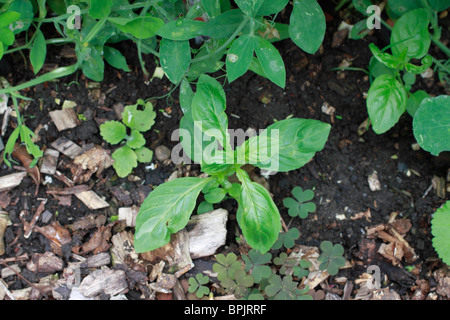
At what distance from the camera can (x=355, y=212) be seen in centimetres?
181

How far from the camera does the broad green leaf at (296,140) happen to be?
60.0 inches

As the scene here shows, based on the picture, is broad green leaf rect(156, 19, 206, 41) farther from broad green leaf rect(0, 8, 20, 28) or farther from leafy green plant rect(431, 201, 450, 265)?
leafy green plant rect(431, 201, 450, 265)

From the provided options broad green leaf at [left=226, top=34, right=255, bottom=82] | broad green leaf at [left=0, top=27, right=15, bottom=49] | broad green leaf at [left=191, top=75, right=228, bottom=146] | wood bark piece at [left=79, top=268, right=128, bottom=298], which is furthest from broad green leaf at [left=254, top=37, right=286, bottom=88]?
wood bark piece at [left=79, top=268, right=128, bottom=298]

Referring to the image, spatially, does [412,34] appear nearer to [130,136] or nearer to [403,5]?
[403,5]

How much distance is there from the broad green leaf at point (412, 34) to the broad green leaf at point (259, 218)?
77cm

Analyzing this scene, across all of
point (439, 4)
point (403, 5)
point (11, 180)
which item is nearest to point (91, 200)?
point (11, 180)

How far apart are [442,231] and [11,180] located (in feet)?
5.57

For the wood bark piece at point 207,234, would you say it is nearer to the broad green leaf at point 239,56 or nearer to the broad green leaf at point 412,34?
the broad green leaf at point 239,56

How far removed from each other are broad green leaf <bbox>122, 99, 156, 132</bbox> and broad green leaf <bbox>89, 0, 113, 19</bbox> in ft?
1.65

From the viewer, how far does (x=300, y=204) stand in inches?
69.8

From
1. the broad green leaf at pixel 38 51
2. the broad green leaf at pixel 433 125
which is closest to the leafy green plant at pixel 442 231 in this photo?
the broad green leaf at pixel 433 125

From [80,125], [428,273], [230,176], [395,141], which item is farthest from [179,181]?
[428,273]

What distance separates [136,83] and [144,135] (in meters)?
0.23

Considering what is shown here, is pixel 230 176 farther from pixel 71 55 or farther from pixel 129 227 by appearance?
pixel 71 55
